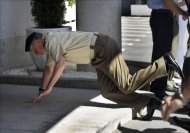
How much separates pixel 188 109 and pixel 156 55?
1.27m

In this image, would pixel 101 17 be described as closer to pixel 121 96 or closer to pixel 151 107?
pixel 121 96

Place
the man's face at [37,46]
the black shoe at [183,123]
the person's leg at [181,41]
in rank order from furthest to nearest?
1. the person's leg at [181,41]
2. the man's face at [37,46]
3. the black shoe at [183,123]

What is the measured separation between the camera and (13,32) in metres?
9.80

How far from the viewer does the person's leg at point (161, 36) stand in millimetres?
7398

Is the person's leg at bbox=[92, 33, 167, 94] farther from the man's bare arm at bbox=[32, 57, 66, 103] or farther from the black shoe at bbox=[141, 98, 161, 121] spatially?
the man's bare arm at bbox=[32, 57, 66, 103]

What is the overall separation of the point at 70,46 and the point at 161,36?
174 centimetres

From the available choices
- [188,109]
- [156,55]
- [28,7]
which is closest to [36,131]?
[188,109]

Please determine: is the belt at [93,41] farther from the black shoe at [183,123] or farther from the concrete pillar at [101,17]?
the concrete pillar at [101,17]

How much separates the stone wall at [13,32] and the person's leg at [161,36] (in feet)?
10.4

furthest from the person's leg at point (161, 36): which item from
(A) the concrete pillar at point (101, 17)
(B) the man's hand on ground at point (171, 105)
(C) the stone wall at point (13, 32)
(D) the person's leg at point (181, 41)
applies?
(B) the man's hand on ground at point (171, 105)

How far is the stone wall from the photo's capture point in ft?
A: 31.2

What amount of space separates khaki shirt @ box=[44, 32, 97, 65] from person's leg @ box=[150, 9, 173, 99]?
138 cm

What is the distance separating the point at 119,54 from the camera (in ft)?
21.4

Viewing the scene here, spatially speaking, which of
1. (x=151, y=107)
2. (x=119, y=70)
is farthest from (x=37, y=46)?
(x=151, y=107)
